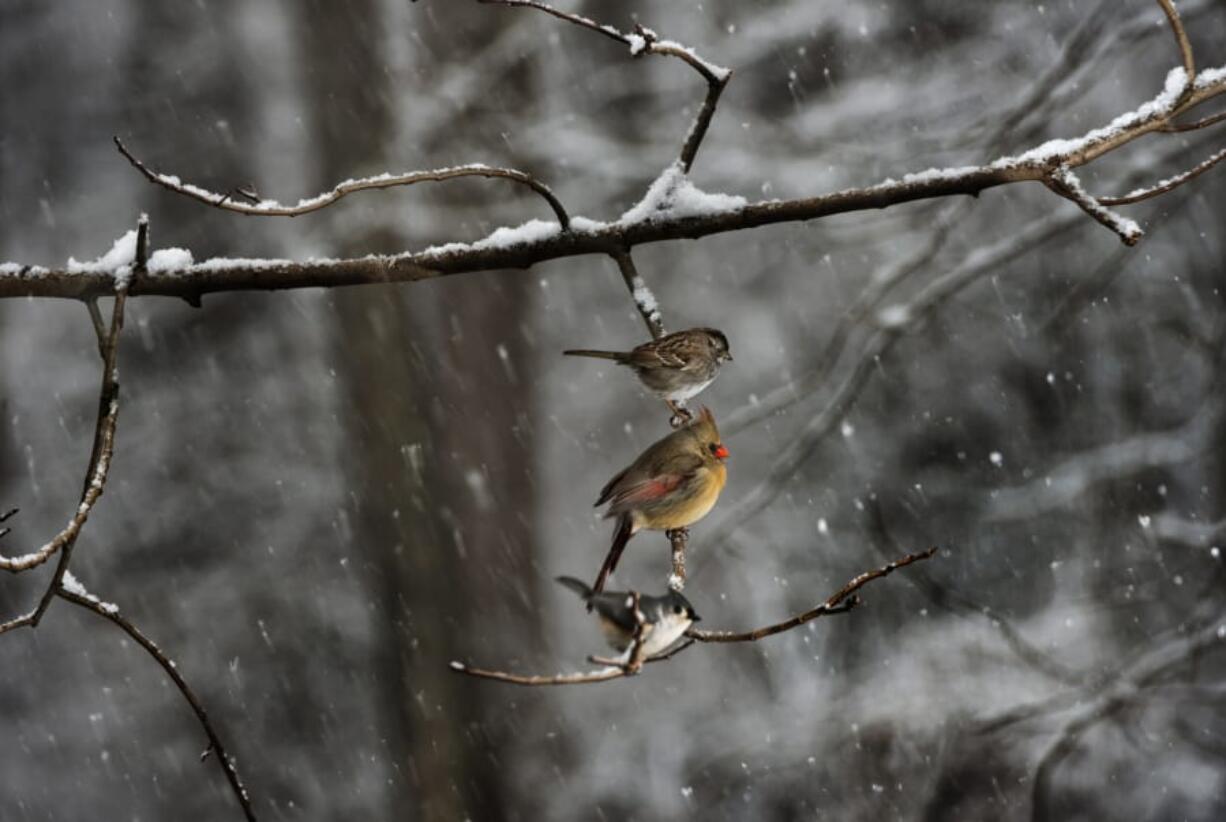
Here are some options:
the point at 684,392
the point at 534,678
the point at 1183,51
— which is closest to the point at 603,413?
the point at 684,392

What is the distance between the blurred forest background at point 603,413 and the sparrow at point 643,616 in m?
5.69

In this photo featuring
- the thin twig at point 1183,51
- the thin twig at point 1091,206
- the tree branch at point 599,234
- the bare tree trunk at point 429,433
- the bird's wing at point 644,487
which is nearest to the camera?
the thin twig at point 1183,51

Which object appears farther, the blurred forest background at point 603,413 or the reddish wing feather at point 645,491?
the blurred forest background at point 603,413

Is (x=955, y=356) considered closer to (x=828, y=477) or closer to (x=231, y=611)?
(x=828, y=477)

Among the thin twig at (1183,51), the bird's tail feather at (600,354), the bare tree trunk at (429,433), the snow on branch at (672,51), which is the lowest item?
the thin twig at (1183,51)

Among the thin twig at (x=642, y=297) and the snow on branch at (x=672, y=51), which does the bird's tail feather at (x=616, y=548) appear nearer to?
the thin twig at (x=642, y=297)

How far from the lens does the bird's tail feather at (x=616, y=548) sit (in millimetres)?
2484

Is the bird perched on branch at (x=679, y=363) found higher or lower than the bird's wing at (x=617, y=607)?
higher

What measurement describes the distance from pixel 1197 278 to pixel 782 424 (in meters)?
2.73

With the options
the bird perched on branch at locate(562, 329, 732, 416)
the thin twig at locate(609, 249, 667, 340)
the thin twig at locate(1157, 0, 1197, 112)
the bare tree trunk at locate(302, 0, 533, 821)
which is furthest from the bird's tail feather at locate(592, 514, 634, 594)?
the bare tree trunk at locate(302, 0, 533, 821)

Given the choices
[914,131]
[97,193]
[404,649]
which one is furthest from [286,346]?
[914,131]

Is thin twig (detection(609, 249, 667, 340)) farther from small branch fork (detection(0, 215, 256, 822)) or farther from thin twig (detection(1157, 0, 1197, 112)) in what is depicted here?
thin twig (detection(1157, 0, 1197, 112))

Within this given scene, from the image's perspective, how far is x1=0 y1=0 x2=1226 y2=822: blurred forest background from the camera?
25.7 feet

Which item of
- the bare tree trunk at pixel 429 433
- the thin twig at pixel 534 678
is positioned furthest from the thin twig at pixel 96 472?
the bare tree trunk at pixel 429 433
